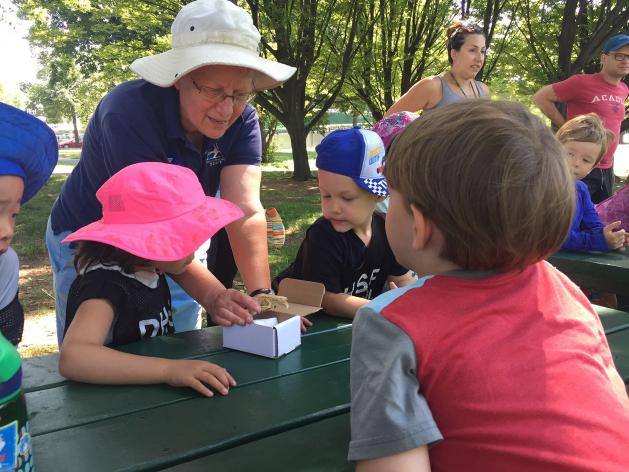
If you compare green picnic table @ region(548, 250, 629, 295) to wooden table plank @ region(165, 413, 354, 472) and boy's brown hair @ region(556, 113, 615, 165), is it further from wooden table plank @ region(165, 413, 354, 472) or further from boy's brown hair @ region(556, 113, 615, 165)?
wooden table plank @ region(165, 413, 354, 472)

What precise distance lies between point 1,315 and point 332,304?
1065 mm

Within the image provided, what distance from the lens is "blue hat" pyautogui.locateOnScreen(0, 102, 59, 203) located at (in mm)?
1445

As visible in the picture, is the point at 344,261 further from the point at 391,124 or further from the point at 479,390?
the point at 479,390

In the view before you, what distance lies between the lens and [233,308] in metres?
1.63

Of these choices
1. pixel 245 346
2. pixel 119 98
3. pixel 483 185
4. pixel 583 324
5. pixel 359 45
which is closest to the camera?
pixel 483 185

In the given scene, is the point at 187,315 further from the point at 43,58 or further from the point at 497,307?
the point at 43,58

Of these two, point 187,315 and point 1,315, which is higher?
point 1,315

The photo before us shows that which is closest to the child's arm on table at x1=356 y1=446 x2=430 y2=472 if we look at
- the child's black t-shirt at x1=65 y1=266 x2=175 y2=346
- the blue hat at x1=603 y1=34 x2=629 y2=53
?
the child's black t-shirt at x1=65 y1=266 x2=175 y2=346

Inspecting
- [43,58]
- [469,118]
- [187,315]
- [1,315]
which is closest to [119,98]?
[1,315]

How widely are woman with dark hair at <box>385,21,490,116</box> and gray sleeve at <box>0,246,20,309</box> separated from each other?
2943mm

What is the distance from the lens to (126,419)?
117 cm

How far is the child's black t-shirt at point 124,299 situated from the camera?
1.53 metres

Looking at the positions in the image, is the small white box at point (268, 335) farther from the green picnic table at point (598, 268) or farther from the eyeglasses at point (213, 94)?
the green picnic table at point (598, 268)

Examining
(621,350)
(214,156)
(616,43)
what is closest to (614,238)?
(621,350)
